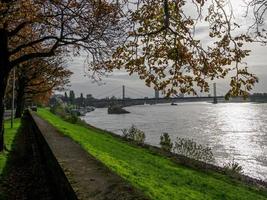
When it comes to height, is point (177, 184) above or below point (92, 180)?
below

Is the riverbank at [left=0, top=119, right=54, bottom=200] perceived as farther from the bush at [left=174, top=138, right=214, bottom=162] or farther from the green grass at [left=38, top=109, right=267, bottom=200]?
the bush at [left=174, top=138, right=214, bottom=162]

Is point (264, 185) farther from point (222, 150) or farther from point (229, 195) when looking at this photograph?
point (222, 150)

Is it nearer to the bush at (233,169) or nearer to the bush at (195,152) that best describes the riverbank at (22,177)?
the bush at (233,169)

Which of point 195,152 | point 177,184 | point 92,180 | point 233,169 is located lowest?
point 233,169

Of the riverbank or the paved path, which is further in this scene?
the riverbank

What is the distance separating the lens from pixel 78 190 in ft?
22.7

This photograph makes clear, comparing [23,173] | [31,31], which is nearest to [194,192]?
[23,173]


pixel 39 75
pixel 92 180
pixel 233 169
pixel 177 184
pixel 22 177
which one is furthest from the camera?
pixel 39 75

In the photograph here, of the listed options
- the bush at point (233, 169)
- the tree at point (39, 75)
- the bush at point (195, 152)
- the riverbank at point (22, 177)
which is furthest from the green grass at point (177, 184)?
the tree at point (39, 75)

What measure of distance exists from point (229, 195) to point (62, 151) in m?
5.81

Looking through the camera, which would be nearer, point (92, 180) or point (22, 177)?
point (92, 180)

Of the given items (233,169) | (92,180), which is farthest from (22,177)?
(233,169)

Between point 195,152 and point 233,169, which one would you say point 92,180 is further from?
point 195,152

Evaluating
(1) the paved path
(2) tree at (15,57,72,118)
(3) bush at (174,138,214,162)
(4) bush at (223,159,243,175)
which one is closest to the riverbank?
(1) the paved path
